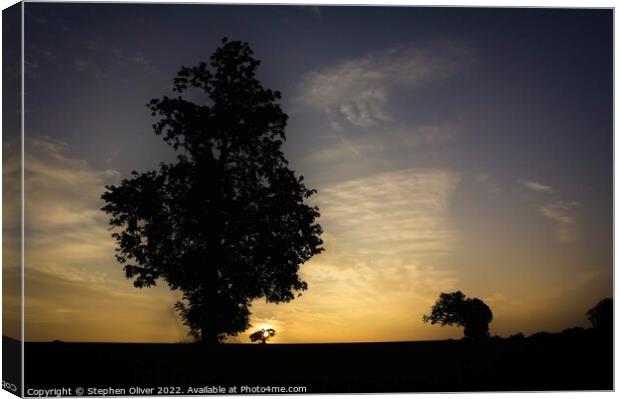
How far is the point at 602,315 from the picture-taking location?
2141 cm

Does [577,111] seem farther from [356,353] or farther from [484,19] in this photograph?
[356,353]

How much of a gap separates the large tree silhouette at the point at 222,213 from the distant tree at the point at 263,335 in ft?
1.55

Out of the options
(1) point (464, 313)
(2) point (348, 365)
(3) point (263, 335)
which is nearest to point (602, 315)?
(1) point (464, 313)

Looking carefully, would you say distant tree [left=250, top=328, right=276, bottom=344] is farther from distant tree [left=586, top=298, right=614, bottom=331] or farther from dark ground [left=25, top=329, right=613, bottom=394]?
distant tree [left=586, top=298, right=614, bottom=331]

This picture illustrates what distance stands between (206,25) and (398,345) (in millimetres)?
8799

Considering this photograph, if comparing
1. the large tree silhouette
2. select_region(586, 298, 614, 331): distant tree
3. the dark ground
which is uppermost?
the large tree silhouette

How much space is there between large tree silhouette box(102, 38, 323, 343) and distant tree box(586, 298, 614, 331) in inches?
281

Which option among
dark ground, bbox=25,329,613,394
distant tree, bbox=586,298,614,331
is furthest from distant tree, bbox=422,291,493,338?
distant tree, bbox=586,298,614,331

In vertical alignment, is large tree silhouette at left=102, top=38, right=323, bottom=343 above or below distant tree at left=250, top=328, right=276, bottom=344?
above

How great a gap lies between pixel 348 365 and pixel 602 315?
21.4 ft

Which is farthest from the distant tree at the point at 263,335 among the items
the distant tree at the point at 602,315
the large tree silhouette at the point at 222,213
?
the distant tree at the point at 602,315

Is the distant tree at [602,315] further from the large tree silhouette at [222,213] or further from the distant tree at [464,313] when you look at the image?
the large tree silhouette at [222,213]

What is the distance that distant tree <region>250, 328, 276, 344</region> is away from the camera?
2111 centimetres

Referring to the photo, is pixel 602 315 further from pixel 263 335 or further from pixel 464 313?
pixel 263 335
